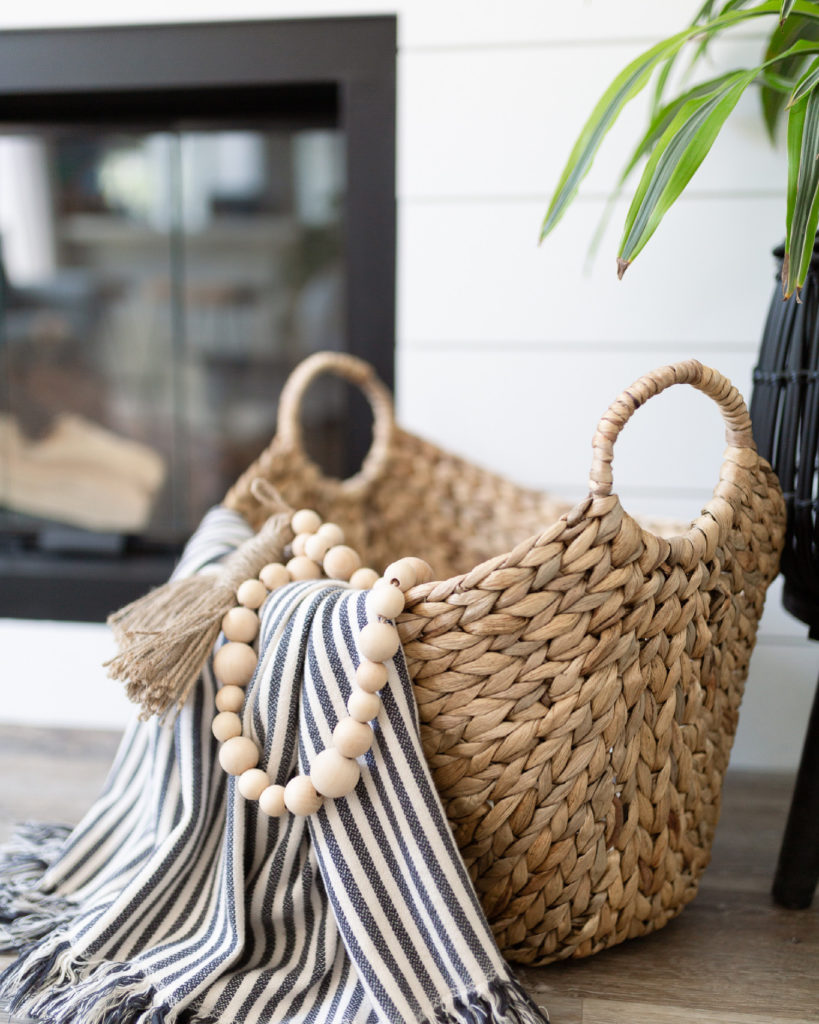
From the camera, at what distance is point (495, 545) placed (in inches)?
40.5

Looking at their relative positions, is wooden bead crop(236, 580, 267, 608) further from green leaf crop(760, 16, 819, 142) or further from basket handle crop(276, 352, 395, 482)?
green leaf crop(760, 16, 819, 142)

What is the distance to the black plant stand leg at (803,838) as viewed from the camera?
0.76 m

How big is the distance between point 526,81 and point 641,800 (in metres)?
0.85

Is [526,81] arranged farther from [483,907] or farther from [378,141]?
[483,907]

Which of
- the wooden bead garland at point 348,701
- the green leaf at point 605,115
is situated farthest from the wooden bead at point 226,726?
the green leaf at point 605,115

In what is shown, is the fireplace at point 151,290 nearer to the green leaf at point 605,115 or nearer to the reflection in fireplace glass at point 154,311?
the reflection in fireplace glass at point 154,311

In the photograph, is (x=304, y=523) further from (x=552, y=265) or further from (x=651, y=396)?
(x=552, y=265)

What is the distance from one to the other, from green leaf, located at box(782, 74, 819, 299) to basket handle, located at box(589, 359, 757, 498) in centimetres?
8

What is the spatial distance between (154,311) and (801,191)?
3.10 ft

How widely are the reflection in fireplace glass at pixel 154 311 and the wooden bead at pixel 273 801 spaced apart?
74 cm

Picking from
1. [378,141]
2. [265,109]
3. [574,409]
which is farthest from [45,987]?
[265,109]

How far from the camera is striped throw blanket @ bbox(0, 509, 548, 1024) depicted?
1.90 feet

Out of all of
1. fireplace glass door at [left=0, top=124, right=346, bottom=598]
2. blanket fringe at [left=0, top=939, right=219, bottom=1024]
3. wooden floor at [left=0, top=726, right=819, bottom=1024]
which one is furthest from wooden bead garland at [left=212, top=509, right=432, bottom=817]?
fireplace glass door at [left=0, top=124, right=346, bottom=598]

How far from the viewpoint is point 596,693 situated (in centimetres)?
59
